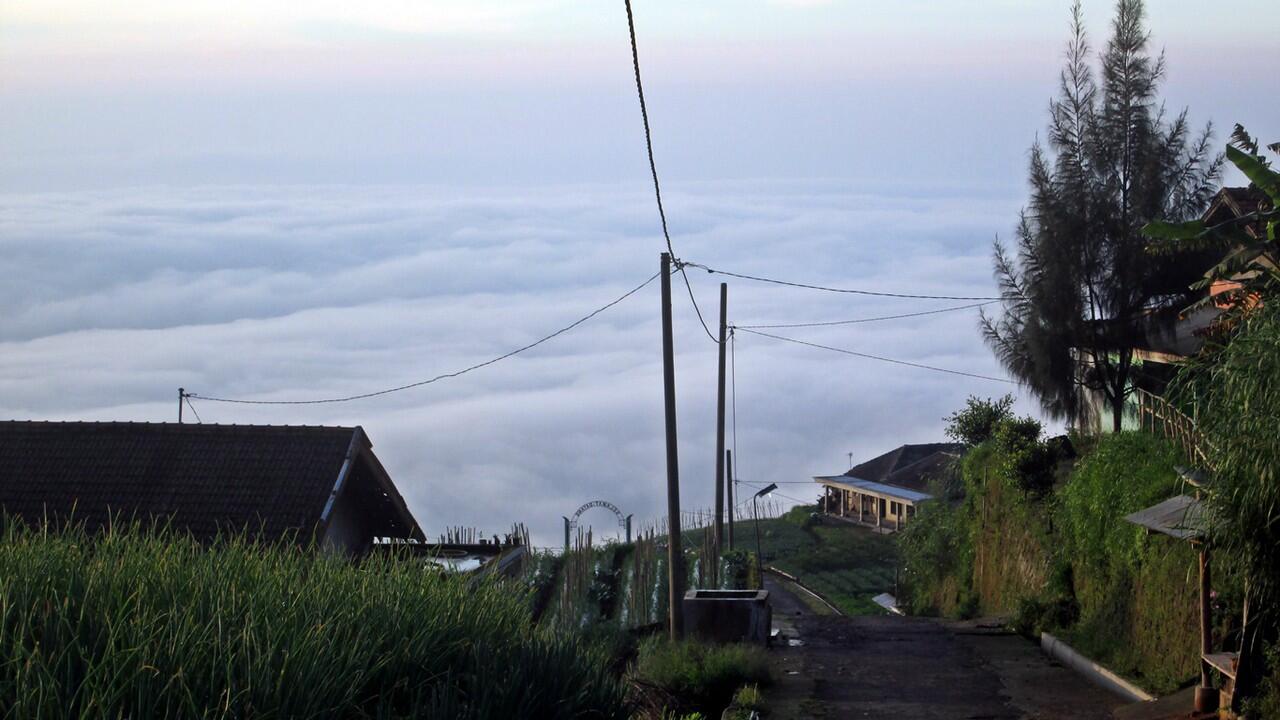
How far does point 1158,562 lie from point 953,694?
2.77 meters

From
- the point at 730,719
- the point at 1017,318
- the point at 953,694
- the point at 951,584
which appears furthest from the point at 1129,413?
the point at 730,719

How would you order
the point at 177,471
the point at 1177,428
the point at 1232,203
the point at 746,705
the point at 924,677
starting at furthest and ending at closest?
the point at 1232,203 < the point at 177,471 < the point at 1177,428 < the point at 924,677 < the point at 746,705

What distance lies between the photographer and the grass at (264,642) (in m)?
5.57

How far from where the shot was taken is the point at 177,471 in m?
20.0

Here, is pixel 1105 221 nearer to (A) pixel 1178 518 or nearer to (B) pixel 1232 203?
(B) pixel 1232 203

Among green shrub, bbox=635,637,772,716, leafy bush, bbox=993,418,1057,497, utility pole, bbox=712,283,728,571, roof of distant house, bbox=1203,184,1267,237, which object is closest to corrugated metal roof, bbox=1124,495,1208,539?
green shrub, bbox=635,637,772,716

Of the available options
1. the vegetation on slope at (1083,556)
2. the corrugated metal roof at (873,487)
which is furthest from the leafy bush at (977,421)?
the corrugated metal roof at (873,487)

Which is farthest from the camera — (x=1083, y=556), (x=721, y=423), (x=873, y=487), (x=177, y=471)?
(x=873, y=487)

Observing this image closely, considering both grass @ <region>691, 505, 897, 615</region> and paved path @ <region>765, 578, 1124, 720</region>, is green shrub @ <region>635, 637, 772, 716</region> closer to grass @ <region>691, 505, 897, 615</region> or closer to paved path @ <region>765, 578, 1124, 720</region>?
paved path @ <region>765, 578, 1124, 720</region>

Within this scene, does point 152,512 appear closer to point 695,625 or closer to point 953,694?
point 695,625

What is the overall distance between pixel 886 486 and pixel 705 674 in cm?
4352

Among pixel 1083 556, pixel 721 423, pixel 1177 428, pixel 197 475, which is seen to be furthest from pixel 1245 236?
pixel 721 423

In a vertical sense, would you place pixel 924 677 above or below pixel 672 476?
below

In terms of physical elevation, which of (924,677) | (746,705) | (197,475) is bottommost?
(746,705)
